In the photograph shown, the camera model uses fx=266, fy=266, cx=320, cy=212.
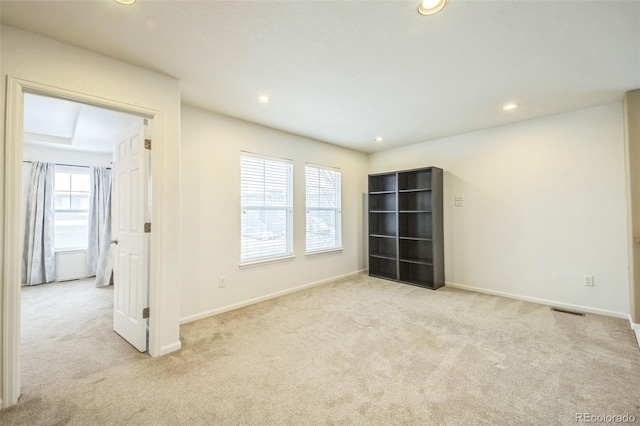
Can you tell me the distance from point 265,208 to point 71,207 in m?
4.30

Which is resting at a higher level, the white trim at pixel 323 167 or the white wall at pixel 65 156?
the white wall at pixel 65 156

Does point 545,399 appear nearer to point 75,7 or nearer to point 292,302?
point 292,302

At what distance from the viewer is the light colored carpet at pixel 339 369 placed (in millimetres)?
1642

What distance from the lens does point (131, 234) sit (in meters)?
2.50

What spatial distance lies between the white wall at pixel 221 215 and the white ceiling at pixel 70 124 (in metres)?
0.74

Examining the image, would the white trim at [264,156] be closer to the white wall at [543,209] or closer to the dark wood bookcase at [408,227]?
the dark wood bookcase at [408,227]

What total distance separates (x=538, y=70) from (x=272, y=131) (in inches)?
121

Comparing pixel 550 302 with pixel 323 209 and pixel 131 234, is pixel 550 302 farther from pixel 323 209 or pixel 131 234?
pixel 131 234

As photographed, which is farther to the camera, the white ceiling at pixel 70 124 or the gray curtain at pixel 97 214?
the gray curtain at pixel 97 214

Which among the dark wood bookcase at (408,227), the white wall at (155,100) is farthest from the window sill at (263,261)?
Answer: the dark wood bookcase at (408,227)

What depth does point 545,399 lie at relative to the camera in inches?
68.5

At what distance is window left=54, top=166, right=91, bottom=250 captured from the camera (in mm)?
5078

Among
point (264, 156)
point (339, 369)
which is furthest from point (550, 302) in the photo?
point (264, 156)

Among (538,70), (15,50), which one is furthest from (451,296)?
(15,50)
